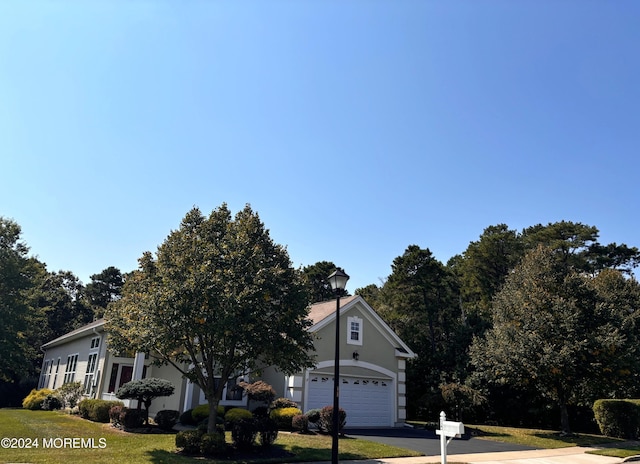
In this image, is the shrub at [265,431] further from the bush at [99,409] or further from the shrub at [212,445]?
the bush at [99,409]

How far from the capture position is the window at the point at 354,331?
22.8 m

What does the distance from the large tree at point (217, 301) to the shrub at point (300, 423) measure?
4.68 meters

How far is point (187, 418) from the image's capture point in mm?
18203

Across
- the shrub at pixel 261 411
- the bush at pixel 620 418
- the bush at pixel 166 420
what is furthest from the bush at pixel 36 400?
the bush at pixel 620 418

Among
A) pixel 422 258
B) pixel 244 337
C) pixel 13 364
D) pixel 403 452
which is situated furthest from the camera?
pixel 422 258

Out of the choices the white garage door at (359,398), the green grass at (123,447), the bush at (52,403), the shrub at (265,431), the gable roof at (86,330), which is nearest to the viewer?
the green grass at (123,447)

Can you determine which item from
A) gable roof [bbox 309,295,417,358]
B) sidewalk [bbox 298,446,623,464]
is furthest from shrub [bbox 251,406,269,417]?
sidewalk [bbox 298,446,623,464]

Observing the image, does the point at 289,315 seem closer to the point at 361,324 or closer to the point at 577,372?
the point at 361,324

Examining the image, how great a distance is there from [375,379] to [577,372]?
9605mm

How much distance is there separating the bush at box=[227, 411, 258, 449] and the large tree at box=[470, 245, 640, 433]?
1396 centimetres

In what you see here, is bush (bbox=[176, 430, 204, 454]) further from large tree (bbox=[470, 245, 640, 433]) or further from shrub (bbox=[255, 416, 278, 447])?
large tree (bbox=[470, 245, 640, 433])

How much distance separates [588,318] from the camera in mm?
20781

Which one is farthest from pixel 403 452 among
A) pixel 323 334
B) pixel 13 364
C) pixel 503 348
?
pixel 13 364

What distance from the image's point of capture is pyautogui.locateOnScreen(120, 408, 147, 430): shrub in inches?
642
